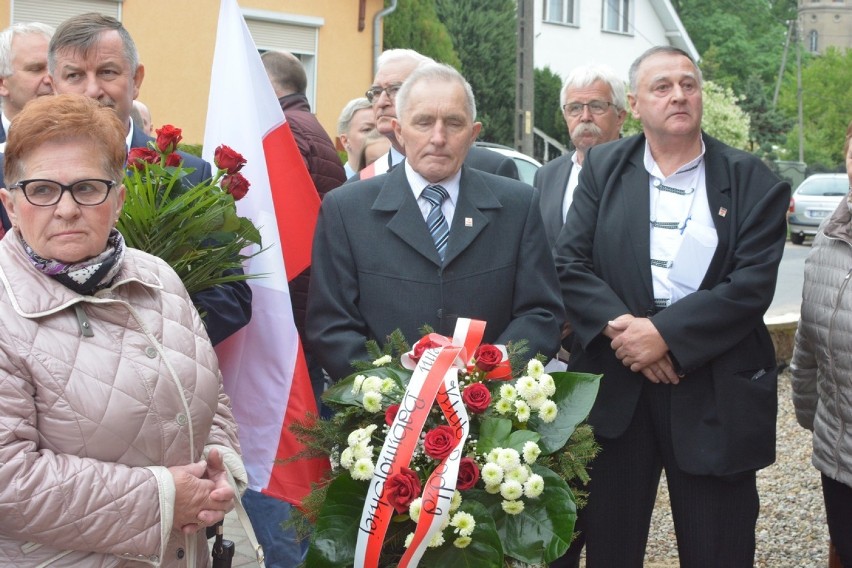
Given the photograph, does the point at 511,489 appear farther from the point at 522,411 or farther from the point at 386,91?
the point at 386,91

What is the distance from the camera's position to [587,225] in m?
4.16

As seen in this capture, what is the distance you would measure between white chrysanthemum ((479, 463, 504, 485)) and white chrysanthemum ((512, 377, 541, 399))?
0.25 meters

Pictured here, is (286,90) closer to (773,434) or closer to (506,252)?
(506,252)

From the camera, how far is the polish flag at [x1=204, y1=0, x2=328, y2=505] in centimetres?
373

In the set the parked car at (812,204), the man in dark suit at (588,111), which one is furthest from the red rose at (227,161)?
the parked car at (812,204)

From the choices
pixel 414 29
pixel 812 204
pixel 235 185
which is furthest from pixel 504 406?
pixel 812 204

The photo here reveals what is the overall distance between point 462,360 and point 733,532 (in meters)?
1.45

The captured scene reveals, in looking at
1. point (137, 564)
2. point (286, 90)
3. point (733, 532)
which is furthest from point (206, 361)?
point (286, 90)

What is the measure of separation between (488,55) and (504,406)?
2559cm

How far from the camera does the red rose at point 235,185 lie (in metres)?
3.40

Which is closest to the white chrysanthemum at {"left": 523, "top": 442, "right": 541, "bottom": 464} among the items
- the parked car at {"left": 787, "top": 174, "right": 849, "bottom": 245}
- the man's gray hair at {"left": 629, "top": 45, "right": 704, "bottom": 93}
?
the man's gray hair at {"left": 629, "top": 45, "right": 704, "bottom": 93}

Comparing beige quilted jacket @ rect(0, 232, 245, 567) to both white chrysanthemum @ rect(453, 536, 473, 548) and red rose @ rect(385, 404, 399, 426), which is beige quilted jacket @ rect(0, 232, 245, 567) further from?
white chrysanthemum @ rect(453, 536, 473, 548)

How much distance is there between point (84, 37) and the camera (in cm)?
352

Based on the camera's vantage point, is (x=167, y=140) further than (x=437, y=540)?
Yes
